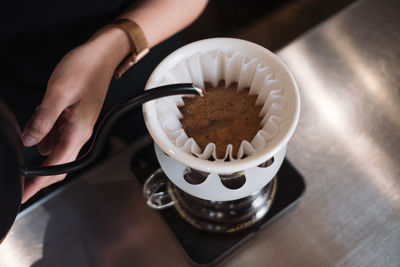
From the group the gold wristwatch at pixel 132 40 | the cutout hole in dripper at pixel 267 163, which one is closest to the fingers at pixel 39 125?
the gold wristwatch at pixel 132 40

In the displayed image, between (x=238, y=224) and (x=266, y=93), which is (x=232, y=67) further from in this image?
(x=238, y=224)

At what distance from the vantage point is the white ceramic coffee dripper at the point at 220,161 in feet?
1.46

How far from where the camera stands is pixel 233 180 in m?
0.52

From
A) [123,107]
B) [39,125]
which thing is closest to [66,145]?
[39,125]

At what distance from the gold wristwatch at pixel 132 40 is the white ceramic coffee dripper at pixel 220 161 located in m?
0.24

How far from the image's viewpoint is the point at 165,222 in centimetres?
69

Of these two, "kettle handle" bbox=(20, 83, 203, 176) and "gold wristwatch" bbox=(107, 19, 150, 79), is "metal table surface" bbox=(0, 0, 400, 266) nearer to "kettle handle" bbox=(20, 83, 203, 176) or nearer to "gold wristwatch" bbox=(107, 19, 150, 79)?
"gold wristwatch" bbox=(107, 19, 150, 79)

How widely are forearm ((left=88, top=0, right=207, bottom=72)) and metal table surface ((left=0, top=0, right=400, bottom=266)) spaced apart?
0.68ft

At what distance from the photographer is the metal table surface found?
0.69 meters

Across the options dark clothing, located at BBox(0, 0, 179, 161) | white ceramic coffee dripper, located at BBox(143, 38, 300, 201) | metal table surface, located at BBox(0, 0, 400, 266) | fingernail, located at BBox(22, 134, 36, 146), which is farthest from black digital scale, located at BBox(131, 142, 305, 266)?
dark clothing, located at BBox(0, 0, 179, 161)

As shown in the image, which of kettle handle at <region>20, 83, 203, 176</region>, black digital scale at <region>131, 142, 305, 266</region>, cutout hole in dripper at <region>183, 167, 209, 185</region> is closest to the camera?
kettle handle at <region>20, 83, 203, 176</region>

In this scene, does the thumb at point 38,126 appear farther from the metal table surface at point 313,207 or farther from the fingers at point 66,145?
the metal table surface at point 313,207

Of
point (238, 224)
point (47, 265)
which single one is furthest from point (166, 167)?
point (47, 265)

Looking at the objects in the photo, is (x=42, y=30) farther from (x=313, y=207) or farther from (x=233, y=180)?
(x=313, y=207)
